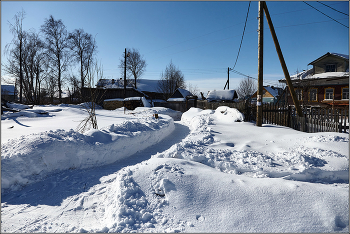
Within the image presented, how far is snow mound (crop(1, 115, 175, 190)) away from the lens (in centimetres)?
373

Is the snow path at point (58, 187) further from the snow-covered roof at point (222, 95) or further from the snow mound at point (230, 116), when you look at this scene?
the snow-covered roof at point (222, 95)

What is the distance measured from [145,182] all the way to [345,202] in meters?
3.00

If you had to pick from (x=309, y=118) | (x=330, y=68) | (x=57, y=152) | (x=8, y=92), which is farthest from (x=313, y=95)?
(x=8, y=92)

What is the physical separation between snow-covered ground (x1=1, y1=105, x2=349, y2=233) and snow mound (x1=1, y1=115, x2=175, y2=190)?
0.06 feet

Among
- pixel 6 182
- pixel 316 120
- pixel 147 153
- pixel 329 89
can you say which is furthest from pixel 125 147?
pixel 329 89

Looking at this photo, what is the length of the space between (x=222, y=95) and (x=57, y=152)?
2780cm

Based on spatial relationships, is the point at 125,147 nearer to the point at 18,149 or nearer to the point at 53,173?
the point at 53,173

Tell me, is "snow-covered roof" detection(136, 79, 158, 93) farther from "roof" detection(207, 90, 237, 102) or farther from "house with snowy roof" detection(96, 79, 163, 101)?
"roof" detection(207, 90, 237, 102)

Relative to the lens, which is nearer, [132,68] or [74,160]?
[74,160]

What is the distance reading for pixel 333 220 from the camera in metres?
2.38

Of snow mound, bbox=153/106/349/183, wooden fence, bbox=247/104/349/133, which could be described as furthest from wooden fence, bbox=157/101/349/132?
snow mound, bbox=153/106/349/183

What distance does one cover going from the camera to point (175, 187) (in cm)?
298

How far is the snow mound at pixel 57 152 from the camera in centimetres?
373

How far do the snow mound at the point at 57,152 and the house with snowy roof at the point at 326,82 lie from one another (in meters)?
22.1
